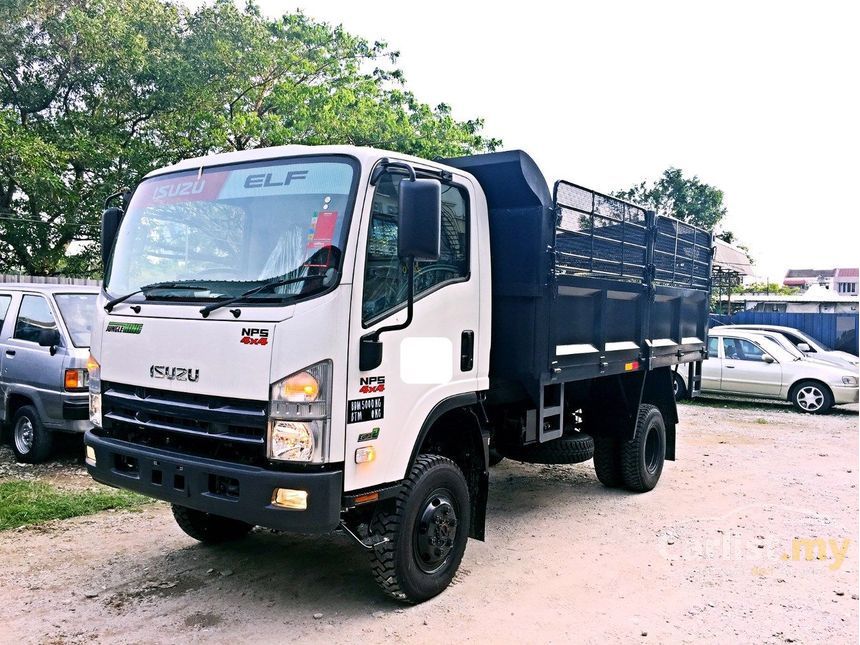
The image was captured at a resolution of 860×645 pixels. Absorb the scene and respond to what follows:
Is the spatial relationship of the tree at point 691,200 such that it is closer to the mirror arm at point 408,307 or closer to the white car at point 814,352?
the white car at point 814,352

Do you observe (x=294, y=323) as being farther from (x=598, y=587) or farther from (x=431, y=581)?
(x=598, y=587)

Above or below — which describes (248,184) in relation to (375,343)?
above

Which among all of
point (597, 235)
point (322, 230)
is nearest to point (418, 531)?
point (322, 230)

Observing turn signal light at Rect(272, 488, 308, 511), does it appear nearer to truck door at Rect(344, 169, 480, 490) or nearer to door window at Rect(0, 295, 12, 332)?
truck door at Rect(344, 169, 480, 490)

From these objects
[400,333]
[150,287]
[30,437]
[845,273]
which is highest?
[845,273]

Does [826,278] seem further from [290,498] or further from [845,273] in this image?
[290,498]

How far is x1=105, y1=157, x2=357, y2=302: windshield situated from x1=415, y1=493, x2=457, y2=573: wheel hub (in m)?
1.53

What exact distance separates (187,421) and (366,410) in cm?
99

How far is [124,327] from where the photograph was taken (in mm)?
4086

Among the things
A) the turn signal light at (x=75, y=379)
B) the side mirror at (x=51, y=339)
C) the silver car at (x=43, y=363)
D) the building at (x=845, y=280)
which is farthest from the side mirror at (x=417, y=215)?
the building at (x=845, y=280)

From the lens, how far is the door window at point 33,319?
751 cm

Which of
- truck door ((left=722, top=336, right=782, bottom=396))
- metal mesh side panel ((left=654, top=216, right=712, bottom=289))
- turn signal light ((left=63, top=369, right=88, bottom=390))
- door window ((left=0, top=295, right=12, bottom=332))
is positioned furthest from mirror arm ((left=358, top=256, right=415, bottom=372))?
truck door ((left=722, top=336, right=782, bottom=396))

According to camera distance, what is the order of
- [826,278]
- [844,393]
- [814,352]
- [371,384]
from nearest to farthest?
[371,384] < [844,393] < [814,352] < [826,278]

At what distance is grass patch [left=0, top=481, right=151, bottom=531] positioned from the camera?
565 cm
